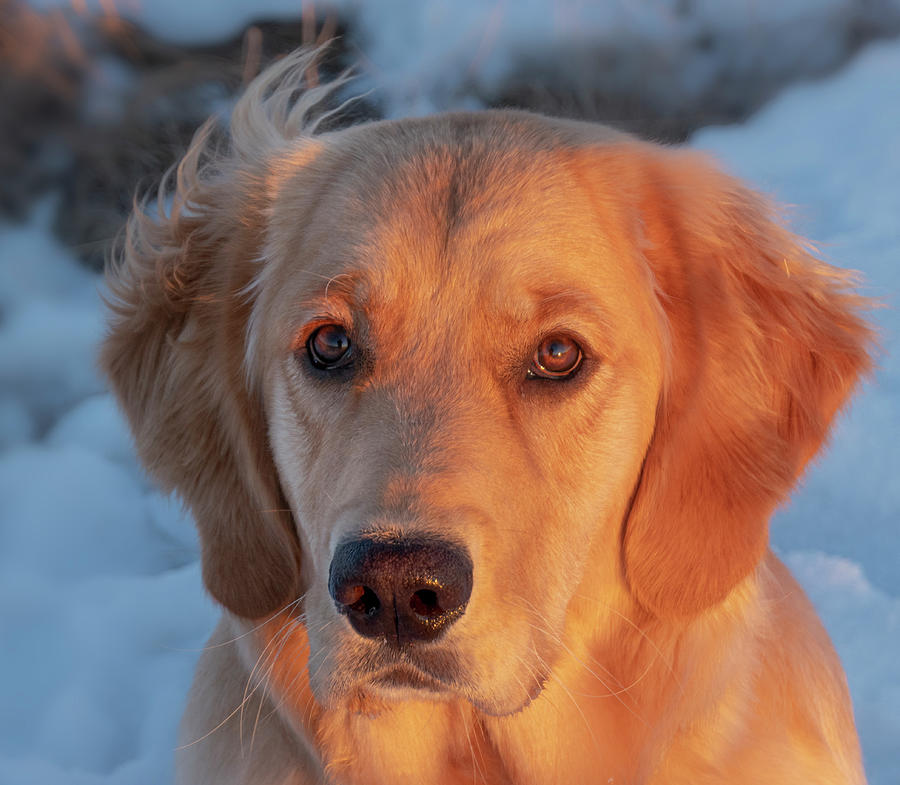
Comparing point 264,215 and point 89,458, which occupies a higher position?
point 264,215

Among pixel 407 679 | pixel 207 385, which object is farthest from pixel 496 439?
pixel 207 385

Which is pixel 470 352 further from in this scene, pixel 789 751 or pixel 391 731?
pixel 789 751

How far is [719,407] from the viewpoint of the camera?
9.12ft

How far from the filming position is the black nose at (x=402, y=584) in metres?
2.07

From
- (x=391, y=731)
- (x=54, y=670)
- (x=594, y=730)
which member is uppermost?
(x=594, y=730)

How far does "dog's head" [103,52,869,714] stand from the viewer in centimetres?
226

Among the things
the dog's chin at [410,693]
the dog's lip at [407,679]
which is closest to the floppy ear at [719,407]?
the dog's chin at [410,693]

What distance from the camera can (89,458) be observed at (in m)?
6.11

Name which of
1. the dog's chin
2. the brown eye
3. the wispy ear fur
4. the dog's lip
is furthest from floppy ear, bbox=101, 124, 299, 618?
the brown eye

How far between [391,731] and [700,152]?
1875 mm

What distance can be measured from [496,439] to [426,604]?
0.46 m

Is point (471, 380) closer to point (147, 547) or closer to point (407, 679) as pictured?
point (407, 679)

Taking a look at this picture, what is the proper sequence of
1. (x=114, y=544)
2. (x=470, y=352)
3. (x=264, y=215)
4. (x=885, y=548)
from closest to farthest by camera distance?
(x=470, y=352) < (x=264, y=215) < (x=885, y=548) < (x=114, y=544)

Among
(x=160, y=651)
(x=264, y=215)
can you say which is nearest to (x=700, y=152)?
(x=264, y=215)
